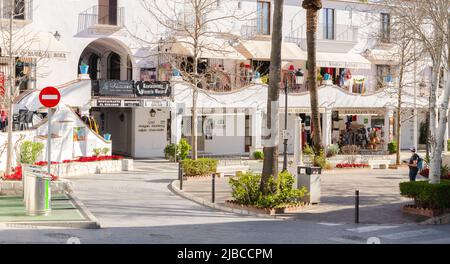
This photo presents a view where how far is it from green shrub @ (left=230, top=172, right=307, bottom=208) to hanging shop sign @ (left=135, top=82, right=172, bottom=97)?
16.0 meters

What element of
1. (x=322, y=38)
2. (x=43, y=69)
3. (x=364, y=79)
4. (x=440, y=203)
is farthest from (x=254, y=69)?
(x=440, y=203)

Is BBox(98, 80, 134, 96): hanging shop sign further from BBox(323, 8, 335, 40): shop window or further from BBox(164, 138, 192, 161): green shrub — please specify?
BBox(323, 8, 335, 40): shop window

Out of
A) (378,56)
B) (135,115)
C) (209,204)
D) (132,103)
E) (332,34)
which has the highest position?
(332,34)

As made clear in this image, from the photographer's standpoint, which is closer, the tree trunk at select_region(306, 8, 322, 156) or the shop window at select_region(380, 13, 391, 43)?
the tree trunk at select_region(306, 8, 322, 156)

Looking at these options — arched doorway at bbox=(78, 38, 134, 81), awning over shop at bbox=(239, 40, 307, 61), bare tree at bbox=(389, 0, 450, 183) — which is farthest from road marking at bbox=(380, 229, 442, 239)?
arched doorway at bbox=(78, 38, 134, 81)

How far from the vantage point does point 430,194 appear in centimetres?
1811

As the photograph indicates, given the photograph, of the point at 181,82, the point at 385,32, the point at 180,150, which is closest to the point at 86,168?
the point at 180,150

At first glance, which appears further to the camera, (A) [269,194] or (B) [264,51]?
(B) [264,51]

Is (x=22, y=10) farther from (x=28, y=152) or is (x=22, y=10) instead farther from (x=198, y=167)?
(x=198, y=167)

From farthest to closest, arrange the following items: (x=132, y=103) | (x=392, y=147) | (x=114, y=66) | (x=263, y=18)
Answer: (x=392, y=147)
(x=263, y=18)
(x=114, y=66)
(x=132, y=103)

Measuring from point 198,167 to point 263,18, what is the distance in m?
16.0

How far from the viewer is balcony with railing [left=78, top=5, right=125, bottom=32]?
113 feet

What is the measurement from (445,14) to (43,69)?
20.8 metres

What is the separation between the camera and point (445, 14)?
787 inches
